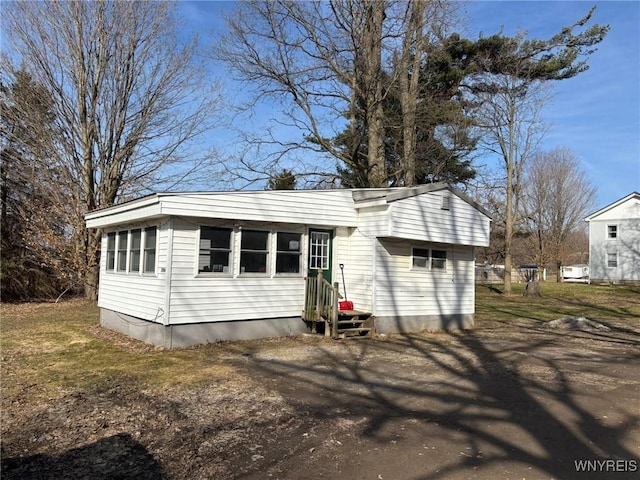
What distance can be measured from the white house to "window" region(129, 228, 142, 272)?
0.02 metres

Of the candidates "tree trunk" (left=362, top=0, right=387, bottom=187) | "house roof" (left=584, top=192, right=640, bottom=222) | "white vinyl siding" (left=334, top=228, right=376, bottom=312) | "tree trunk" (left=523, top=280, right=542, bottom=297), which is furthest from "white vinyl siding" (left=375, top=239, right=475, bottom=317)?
"house roof" (left=584, top=192, right=640, bottom=222)

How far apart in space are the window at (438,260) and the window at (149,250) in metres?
6.60

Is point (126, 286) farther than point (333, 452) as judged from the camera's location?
Yes

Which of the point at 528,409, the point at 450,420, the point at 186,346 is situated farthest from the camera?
the point at 186,346

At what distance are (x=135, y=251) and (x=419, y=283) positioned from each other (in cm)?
666

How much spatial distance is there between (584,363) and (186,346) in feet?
23.1

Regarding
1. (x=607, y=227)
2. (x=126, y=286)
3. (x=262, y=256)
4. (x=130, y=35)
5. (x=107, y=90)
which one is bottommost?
(x=126, y=286)

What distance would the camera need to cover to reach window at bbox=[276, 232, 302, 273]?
10492mm

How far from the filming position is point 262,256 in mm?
10273

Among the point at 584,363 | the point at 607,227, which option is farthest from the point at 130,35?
the point at 607,227

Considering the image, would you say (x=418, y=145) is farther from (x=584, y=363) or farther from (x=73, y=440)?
(x=73, y=440)

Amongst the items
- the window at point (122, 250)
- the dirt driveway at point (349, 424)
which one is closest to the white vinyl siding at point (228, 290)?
the dirt driveway at point (349, 424)

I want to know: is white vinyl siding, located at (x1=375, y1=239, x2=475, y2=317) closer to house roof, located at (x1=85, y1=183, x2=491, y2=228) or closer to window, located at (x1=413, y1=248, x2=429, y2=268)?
window, located at (x1=413, y1=248, x2=429, y2=268)

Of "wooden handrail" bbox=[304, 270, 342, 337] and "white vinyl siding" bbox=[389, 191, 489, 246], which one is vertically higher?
"white vinyl siding" bbox=[389, 191, 489, 246]
